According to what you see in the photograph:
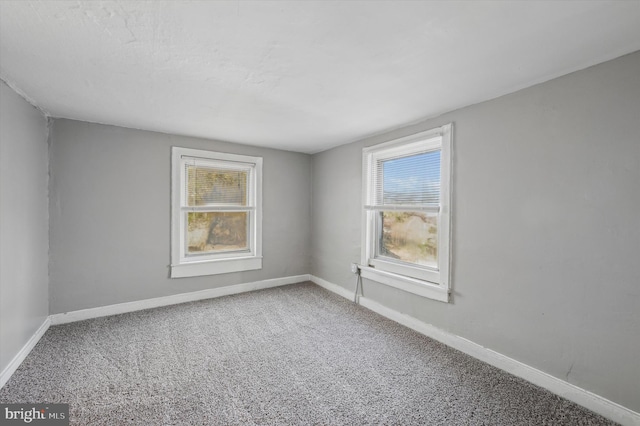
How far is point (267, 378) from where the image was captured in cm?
198

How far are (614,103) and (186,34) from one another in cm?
244

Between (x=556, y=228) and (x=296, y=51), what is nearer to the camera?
(x=296, y=51)

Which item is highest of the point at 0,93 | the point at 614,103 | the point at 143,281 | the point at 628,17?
the point at 628,17

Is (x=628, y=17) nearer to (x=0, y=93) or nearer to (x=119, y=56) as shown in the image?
(x=119, y=56)

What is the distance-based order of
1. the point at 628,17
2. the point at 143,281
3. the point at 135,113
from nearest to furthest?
1. the point at 628,17
2. the point at 135,113
3. the point at 143,281

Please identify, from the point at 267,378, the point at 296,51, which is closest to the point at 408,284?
the point at 267,378

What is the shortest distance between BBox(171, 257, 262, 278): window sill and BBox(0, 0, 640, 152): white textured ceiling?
1847 millimetres

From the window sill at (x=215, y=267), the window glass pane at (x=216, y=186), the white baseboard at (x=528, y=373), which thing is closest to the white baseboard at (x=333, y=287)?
the white baseboard at (x=528, y=373)

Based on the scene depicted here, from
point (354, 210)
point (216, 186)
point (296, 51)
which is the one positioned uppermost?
point (296, 51)

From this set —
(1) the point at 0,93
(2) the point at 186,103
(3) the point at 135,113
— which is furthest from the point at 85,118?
(2) the point at 186,103

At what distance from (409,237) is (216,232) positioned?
249 centimetres

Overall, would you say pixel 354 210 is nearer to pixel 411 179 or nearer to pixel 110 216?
pixel 411 179

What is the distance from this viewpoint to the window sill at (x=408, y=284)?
2547 millimetres

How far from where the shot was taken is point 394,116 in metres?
2.68
